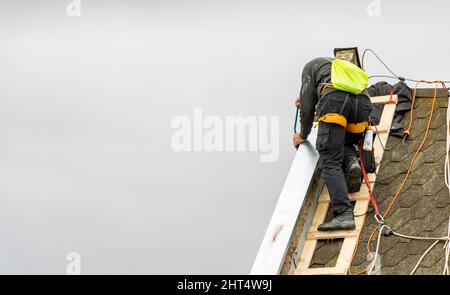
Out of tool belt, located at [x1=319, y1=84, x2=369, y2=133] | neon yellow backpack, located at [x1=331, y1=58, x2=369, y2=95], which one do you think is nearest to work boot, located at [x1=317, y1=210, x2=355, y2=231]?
tool belt, located at [x1=319, y1=84, x2=369, y2=133]

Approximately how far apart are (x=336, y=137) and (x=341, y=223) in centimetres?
85

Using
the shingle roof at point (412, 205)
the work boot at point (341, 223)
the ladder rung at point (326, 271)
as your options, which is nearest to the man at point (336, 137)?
the work boot at point (341, 223)

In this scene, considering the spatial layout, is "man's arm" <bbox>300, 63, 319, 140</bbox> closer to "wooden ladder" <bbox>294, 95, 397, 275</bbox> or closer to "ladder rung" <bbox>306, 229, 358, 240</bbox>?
"wooden ladder" <bbox>294, 95, 397, 275</bbox>

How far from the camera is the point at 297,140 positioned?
10.6 metres

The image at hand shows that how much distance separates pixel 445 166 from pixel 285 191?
61.4 inches

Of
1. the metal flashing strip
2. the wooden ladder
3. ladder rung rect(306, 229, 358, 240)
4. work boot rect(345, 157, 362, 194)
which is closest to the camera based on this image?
the metal flashing strip

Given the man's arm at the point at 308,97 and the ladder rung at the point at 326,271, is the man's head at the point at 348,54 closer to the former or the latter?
the man's arm at the point at 308,97

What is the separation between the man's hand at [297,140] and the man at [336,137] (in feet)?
1.12

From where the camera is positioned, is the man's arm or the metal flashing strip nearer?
the metal flashing strip

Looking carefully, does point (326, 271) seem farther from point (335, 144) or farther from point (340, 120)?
point (340, 120)

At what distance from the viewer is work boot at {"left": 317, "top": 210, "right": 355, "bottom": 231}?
9.48 metres
